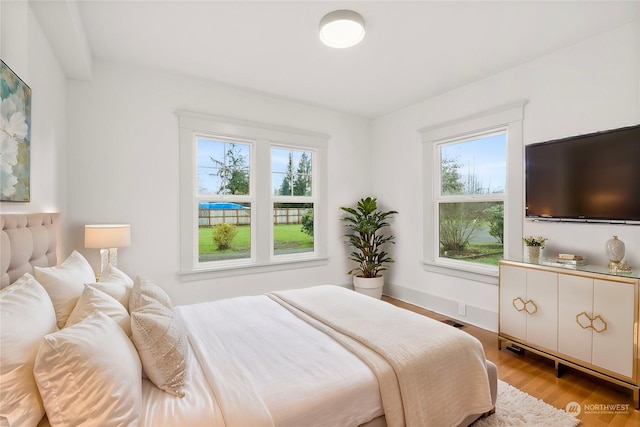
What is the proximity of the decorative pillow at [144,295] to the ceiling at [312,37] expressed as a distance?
5.90 feet

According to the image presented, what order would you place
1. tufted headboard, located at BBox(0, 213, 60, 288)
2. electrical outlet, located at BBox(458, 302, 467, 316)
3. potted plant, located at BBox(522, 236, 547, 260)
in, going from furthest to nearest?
electrical outlet, located at BBox(458, 302, 467, 316), potted plant, located at BBox(522, 236, 547, 260), tufted headboard, located at BBox(0, 213, 60, 288)

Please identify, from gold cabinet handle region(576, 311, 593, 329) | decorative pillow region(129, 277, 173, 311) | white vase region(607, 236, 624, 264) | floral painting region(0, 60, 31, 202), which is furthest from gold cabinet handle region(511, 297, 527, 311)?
floral painting region(0, 60, 31, 202)

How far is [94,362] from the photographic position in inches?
39.6

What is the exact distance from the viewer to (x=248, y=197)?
12.3 feet

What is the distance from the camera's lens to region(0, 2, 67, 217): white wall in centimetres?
167

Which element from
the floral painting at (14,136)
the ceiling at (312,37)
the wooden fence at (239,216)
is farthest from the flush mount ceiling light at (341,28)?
the wooden fence at (239,216)

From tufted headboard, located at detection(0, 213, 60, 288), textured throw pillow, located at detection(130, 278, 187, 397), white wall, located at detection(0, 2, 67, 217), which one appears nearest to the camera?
textured throw pillow, located at detection(130, 278, 187, 397)

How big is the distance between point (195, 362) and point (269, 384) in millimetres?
447

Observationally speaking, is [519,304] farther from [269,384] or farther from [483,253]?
[269,384]

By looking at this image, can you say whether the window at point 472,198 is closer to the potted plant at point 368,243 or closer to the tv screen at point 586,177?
the tv screen at point 586,177

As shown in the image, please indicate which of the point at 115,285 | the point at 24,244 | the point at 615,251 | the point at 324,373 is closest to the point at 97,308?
the point at 115,285

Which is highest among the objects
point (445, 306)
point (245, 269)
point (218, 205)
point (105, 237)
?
point (218, 205)

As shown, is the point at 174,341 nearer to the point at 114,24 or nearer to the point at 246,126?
the point at 114,24

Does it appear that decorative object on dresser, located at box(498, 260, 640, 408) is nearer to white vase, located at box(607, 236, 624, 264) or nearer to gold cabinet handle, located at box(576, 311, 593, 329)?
gold cabinet handle, located at box(576, 311, 593, 329)
